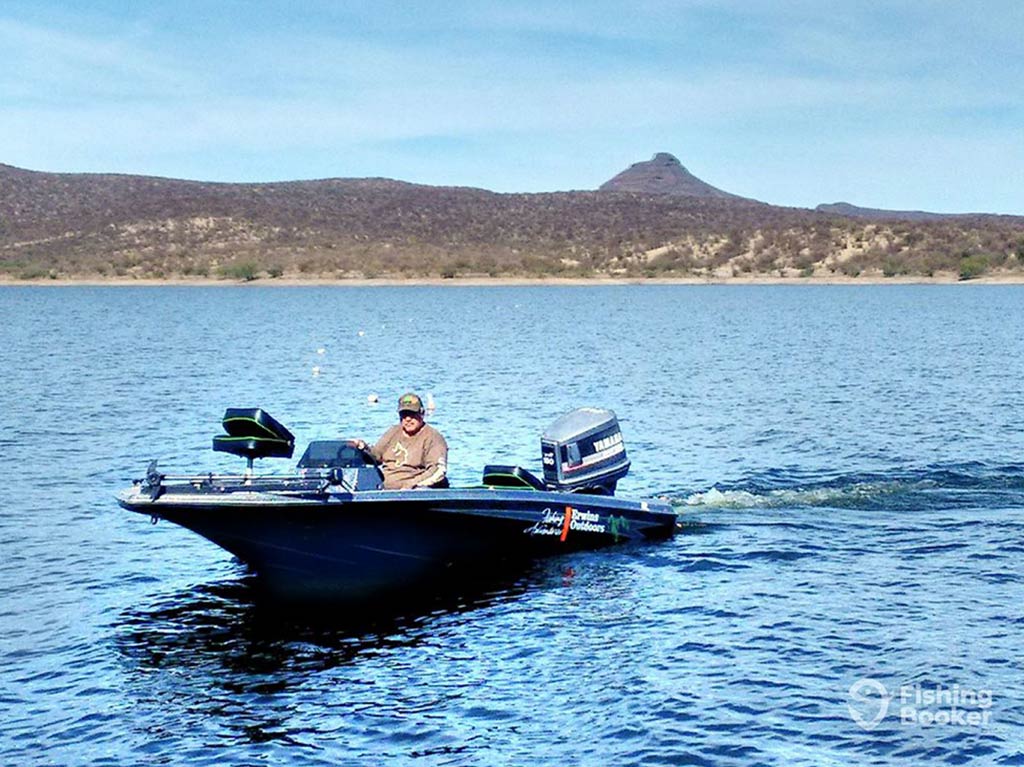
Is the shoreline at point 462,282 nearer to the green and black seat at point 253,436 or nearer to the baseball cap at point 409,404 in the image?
the baseball cap at point 409,404

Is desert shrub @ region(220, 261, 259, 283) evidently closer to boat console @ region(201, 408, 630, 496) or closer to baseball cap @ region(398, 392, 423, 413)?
boat console @ region(201, 408, 630, 496)

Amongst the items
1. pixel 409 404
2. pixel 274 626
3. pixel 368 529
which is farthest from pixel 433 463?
pixel 274 626

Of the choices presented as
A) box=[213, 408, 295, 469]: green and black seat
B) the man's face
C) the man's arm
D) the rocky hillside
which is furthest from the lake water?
the rocky hillside

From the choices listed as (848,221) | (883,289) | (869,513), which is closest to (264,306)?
(883,289)

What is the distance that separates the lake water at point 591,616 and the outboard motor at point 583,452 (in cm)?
111

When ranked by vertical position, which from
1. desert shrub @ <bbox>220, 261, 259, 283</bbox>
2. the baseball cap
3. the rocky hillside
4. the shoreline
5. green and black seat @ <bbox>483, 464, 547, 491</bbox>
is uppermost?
the rocky hillside

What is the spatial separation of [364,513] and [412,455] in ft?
4.83

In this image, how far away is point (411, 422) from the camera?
17.9 meters

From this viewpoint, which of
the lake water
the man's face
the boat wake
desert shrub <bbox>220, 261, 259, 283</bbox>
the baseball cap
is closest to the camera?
the lake water

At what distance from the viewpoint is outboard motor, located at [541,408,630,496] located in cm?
1986

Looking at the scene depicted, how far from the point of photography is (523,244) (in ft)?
561

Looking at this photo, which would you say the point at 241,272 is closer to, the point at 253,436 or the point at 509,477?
the point at 509,477

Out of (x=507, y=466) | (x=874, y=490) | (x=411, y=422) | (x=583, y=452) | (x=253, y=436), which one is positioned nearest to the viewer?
(x=253, y=436)

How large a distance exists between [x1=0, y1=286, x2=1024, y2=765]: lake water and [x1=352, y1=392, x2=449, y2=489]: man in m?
1.57
